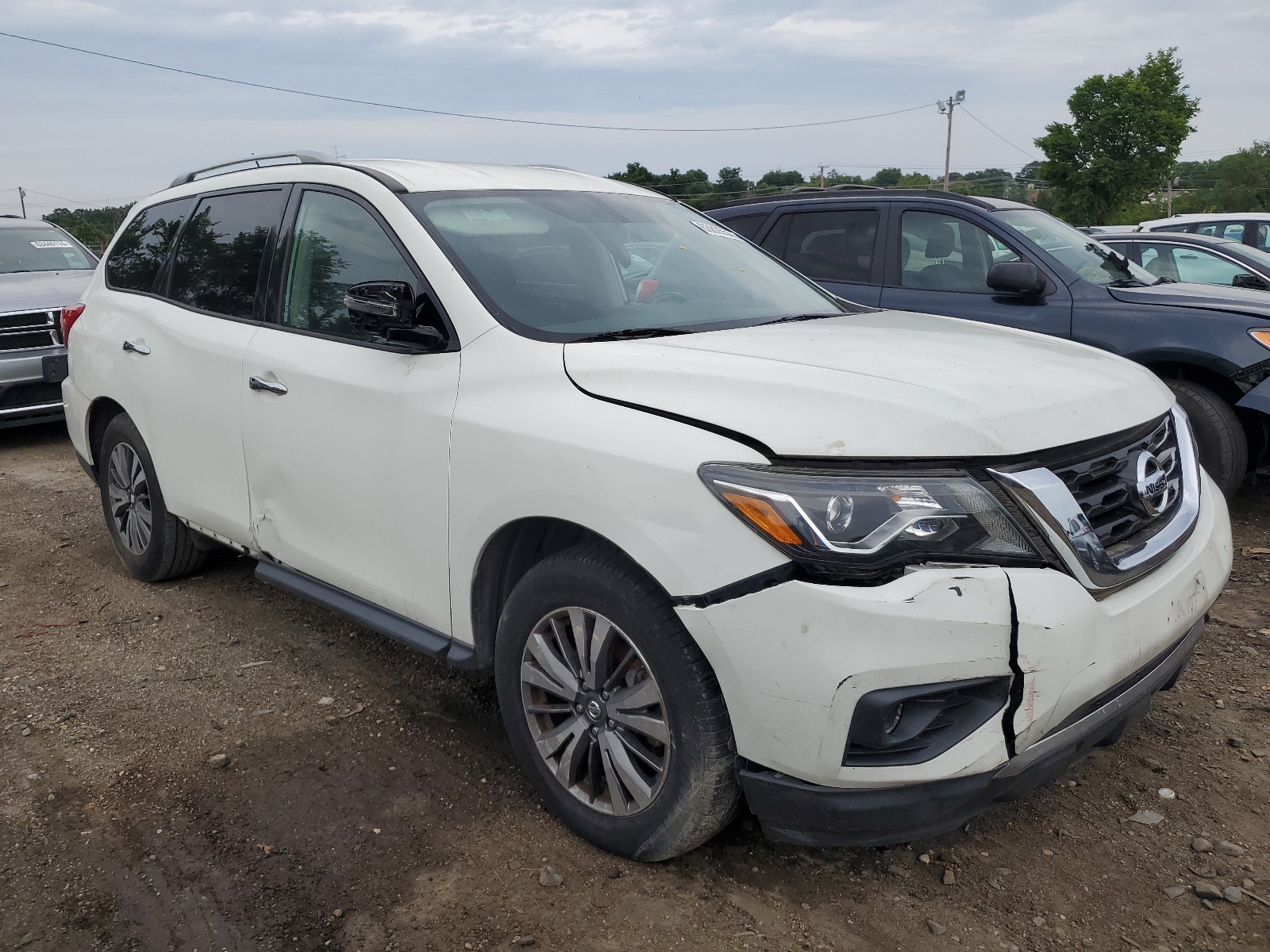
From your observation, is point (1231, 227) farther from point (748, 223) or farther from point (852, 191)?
point (748, 223)

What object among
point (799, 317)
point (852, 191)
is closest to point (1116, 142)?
point (852, 191)

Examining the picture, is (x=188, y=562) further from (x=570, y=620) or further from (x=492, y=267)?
(x=570, y=620)

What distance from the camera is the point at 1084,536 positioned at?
2.24 meters

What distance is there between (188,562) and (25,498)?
2675 millimetres

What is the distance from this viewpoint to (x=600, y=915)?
2.44 m

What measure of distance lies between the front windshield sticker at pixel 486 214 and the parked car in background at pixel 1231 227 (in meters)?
11.6

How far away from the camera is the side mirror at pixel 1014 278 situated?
18.3 feet

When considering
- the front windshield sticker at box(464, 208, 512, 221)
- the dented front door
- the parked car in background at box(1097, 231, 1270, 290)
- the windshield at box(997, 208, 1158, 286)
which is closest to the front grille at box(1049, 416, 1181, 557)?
the dented front door

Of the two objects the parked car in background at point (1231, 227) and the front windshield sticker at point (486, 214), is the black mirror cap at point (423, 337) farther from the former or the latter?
the parked car in background at point (1231, 227)

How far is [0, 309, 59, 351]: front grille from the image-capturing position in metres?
8.11

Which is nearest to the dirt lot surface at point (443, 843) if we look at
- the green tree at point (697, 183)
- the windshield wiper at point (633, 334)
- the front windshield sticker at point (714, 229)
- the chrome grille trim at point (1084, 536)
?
the chrome grille trim at point (1084, 536)

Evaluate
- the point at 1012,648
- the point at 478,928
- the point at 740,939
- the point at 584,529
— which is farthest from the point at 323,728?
the point at 1012,648

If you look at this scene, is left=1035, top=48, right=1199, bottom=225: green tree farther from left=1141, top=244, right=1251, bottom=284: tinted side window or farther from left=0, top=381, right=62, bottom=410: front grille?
left=0, top=381, right=62, bottom=410: front grille

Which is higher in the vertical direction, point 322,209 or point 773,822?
point 322,209
